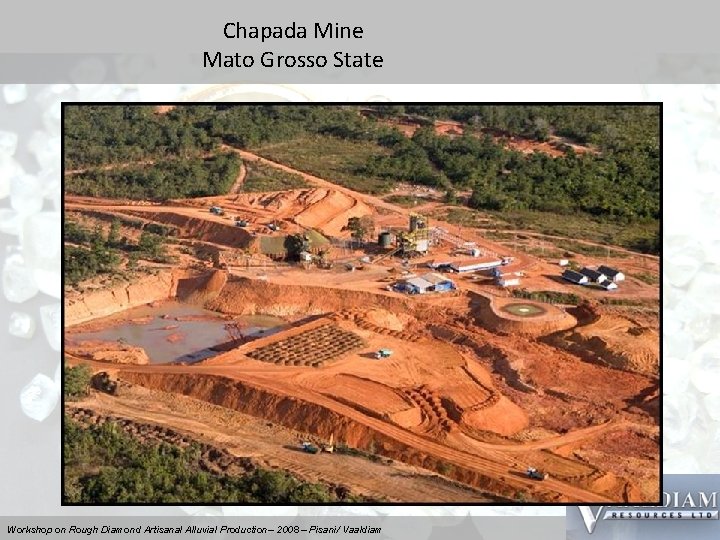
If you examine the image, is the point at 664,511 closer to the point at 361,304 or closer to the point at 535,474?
the point at 535,474

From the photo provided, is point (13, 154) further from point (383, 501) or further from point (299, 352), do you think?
point (383, 501)

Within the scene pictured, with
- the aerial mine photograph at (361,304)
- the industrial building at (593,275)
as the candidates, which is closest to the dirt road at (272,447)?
the aerial mine photograph at (361,304)

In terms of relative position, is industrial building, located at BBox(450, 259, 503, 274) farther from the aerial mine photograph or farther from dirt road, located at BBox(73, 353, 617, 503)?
dirt road, located at BBox(73, 353, 617, 503)

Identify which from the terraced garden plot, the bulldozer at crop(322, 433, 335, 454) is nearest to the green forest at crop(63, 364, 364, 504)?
the bulldozer at crop(322, 433, 335, 454)

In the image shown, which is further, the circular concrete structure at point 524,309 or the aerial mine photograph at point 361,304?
the circular concrete structure at point 524,309

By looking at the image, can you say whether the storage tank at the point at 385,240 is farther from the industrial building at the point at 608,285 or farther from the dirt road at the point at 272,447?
the dirt road at the point at 272,447

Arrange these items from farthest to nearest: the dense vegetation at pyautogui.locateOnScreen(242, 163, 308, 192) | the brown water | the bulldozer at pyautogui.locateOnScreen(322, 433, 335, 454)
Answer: the dense vegetation at pyautogui.locateOnScreen(242, 163, 308, 192), the brown water, the bulldozer at pyautogui.locateOnScreen(322, 433, 335, 454)
